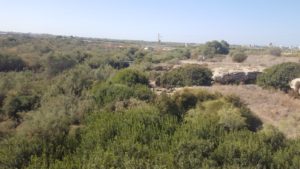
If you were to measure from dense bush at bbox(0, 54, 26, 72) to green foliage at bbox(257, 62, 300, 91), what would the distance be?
81.3ft

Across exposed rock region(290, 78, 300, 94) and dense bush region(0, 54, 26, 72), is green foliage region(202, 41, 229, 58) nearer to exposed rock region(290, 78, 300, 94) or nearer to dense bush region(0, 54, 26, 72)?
dense bush region(0, 54, 26, 72)

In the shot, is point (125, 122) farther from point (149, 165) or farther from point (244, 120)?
point (244, 120)

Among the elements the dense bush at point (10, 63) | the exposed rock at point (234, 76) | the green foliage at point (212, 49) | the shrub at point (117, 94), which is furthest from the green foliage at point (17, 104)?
the green foliage at point (212, 49)

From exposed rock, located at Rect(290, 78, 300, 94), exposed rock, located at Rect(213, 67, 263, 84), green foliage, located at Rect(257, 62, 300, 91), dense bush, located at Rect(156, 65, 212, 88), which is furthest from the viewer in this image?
exposed rock, located at Rect(213, 67, 263, 84)

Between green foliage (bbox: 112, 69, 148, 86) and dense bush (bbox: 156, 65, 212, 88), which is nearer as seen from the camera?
green foliage (bbox: 112, 69, 148, 86)

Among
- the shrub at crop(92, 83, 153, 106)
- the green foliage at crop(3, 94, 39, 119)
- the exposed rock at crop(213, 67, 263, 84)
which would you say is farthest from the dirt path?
the green foliage at crop(3, 94, 39, 119)

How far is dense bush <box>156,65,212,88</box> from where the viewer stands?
2651cm

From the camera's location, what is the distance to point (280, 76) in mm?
25781

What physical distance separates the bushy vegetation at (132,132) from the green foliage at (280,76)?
724 cm

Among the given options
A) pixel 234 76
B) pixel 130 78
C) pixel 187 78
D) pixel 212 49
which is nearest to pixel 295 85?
pixel 234 76

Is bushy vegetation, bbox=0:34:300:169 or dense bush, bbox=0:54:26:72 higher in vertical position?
dense bush, bbox=0:54:26:72

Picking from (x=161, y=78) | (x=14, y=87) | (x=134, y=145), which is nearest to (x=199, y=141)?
(x=134, y=145)

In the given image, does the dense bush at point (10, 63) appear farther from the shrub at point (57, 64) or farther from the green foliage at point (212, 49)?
the green foliage at point (212, 49)

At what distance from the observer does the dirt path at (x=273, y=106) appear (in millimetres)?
17859
